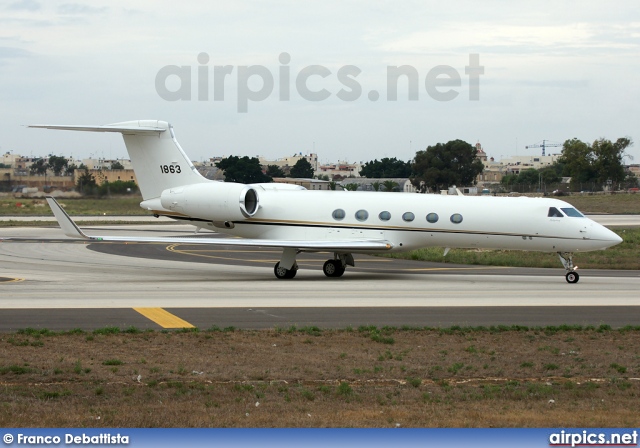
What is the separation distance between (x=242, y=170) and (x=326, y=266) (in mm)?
28723

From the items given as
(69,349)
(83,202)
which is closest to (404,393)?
(69,349)

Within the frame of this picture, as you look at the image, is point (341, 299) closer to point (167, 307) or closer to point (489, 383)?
point (167, 307)

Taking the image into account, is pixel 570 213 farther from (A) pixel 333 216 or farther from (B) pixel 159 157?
(B) pixel 159 157

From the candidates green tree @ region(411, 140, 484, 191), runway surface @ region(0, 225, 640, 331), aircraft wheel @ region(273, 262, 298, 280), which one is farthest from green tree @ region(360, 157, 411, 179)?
aircraft wheel @ region(273, 262, 298, 280)

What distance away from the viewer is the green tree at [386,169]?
91.9 metres

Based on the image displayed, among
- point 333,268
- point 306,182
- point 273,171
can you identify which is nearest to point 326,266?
point 333,268

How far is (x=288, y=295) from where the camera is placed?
71.6 feet

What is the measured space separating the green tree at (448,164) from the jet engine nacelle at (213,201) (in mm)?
52683

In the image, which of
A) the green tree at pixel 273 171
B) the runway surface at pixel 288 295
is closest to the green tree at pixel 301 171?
the green tree at pixel 273 171

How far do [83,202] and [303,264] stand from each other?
100ft

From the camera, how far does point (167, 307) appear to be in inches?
765

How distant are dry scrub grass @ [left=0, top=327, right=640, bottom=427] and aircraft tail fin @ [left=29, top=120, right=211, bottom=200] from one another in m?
13.7

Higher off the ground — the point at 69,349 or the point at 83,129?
the point at 83,129

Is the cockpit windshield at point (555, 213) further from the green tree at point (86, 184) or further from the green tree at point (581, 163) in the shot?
the green tree at point (581, 163)
